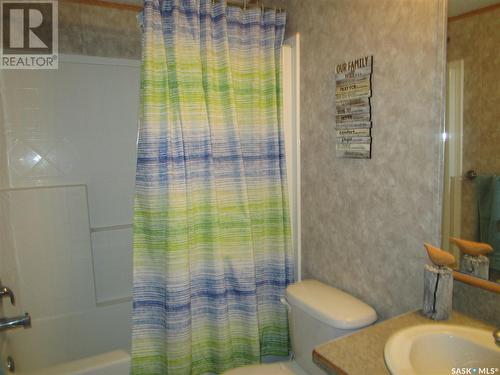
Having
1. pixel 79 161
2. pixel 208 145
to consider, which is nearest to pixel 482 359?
pixel 208 145

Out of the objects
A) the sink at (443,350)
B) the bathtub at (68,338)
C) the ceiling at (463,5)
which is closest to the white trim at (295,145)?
the ceiling at (463,5)

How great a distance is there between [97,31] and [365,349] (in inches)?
90.3

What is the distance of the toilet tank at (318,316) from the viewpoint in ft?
4.75

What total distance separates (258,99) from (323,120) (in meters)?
0.36

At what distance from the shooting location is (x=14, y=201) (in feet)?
7.19

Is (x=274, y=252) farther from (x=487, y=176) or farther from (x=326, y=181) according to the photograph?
(x=487, y=176)

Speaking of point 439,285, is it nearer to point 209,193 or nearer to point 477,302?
point 477,302

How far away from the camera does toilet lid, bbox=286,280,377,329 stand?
1.45m

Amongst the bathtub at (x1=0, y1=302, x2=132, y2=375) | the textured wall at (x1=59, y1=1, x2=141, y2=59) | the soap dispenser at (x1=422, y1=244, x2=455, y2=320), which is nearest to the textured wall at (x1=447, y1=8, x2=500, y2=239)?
the soap dispenser at (x1=422, y1=244, x2=455, y2=320)

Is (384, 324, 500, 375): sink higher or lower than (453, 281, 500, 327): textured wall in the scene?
lower

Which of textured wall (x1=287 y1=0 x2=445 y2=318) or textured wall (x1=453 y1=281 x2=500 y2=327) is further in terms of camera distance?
textured wall (x1=287 y1=0 x2=445 y2=318)

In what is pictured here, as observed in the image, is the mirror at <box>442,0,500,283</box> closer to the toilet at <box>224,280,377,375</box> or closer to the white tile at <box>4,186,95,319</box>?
the toilet at <box>224,280,377,375</box>

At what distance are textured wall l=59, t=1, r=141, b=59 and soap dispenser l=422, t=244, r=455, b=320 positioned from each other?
Answer: 2.16 m

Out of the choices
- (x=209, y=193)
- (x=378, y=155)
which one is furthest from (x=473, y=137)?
(x=209, y=193)
